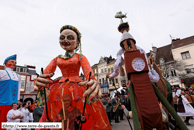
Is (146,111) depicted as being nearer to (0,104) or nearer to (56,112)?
(56,112)

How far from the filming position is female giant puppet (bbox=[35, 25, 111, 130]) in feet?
4.35

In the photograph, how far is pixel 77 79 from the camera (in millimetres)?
1743

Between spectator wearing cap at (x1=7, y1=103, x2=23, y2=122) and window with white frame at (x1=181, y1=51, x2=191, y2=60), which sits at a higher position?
window with white frame at (x1=181, y1=51, x2=191, y2=60)

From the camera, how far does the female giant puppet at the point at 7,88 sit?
2.45m

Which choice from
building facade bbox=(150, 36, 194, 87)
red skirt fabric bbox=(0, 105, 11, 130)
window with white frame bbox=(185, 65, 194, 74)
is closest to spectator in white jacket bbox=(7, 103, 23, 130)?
red skirt fabric bbox=(0, 105, 11, 130)

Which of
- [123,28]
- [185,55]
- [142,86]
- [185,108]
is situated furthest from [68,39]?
→ [185,55]

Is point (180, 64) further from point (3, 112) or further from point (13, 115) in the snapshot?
point (3, 112)

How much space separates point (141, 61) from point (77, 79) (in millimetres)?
1077

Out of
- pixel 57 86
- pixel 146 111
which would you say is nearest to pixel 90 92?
pixel 57 86

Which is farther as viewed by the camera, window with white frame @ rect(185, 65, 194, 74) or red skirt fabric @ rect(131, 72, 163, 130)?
window with white frame @ rect(185, 65, 194, 74)

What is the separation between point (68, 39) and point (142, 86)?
1437 mm

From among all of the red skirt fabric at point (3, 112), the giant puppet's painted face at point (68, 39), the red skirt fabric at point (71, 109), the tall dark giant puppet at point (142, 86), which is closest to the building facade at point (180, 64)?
the tall dark giant puppet at point (142, 86)

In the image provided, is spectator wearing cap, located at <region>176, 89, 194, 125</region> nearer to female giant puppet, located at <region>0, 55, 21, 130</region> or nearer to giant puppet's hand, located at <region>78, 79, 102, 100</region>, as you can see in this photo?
giant puppet's hand, located at <region>78, 79, 102, 100</region>

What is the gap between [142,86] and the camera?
1775 millimetres
